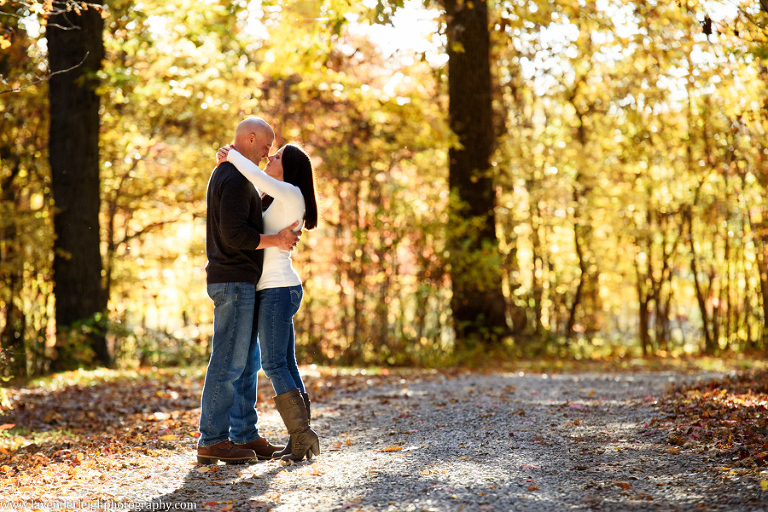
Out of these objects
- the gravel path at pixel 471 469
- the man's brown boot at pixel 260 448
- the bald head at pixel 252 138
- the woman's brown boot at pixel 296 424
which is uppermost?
the bald head at pixel 252 138

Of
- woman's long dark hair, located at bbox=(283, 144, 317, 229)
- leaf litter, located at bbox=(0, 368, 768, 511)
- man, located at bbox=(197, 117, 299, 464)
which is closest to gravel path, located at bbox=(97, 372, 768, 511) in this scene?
leaf litter, located at bbox=(0, 368, 768, 511)

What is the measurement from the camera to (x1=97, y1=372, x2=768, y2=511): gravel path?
12.2ft

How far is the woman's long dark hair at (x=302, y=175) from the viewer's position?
15.1ft

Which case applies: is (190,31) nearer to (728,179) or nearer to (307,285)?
(307,285)

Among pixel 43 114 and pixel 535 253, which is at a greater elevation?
pixel 43 114

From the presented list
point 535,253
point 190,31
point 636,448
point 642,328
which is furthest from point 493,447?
point 642,328

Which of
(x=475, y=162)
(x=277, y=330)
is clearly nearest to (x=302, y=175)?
(x=277, y=330)

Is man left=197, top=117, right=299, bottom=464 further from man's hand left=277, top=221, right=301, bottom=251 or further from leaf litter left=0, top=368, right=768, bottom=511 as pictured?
leaf litter left=0, top=368, right=768, bottom=511

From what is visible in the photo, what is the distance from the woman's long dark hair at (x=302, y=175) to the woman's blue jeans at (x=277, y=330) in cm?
49

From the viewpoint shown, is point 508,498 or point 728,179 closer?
point 508,498

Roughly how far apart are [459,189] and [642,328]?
20.2 ft

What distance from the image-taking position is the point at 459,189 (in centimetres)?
1272

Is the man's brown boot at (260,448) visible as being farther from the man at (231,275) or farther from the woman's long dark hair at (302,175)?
the woman's long dark hair at (302,175)

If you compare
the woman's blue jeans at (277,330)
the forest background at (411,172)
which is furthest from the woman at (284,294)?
the forest background at (411,172)
